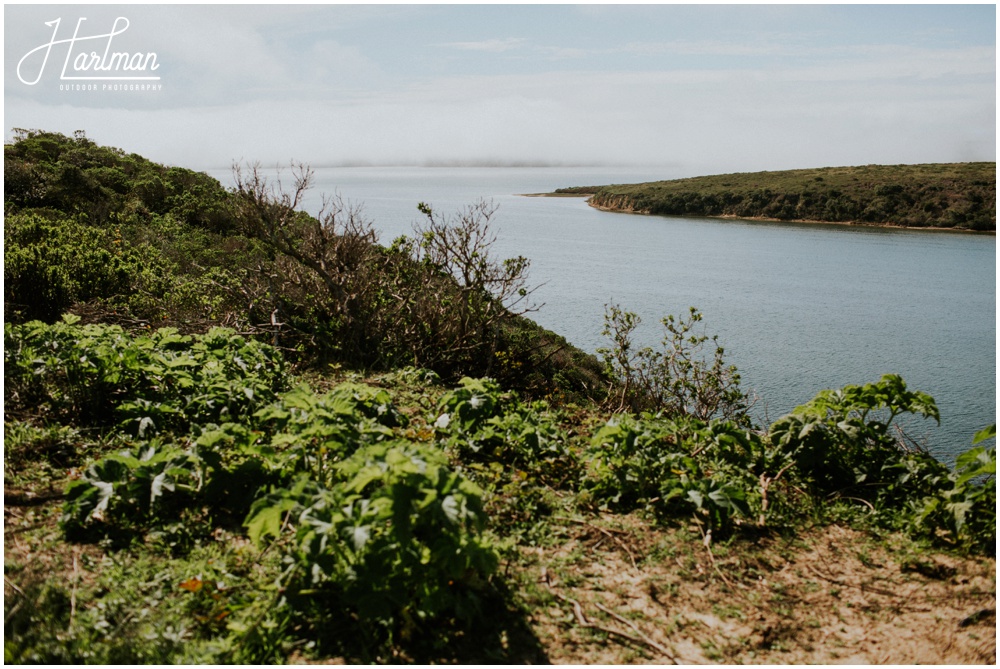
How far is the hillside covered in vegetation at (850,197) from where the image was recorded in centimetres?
5591

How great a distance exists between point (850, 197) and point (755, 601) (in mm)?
69219

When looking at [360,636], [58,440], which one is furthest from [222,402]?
[360,636]

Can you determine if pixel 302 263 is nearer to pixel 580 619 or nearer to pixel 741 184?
pixel 580 619

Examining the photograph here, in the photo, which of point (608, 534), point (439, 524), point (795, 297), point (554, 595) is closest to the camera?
point (439, 524)

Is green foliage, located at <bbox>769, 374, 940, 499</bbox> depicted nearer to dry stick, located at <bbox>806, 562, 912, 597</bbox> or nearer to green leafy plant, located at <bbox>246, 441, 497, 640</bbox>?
dry stick, located at <bbox>806, 562, 912, 597</bbox>

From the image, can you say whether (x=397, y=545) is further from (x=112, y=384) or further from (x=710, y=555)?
(x=112, y=384)

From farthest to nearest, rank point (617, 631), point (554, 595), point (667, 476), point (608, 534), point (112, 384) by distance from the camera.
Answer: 1. point (112, 384)
2. point (667, 476)
3. point (608, 534)
4. point (554, 595)
5. point (617, 631)

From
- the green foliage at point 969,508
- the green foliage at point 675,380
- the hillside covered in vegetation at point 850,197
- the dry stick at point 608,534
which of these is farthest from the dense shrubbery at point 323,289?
the hillside covered in vegetation at point 850,197

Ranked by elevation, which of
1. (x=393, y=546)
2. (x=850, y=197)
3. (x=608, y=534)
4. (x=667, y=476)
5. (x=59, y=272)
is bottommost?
(x=608, y=534)

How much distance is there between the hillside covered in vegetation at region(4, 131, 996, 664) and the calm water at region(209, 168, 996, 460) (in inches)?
136

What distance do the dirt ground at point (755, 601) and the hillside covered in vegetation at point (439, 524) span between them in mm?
14

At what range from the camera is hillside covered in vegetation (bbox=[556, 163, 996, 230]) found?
5591cm

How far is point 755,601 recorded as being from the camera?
3.48 meters

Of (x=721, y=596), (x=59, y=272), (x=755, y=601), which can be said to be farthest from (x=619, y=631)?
(x=59, y=272)
